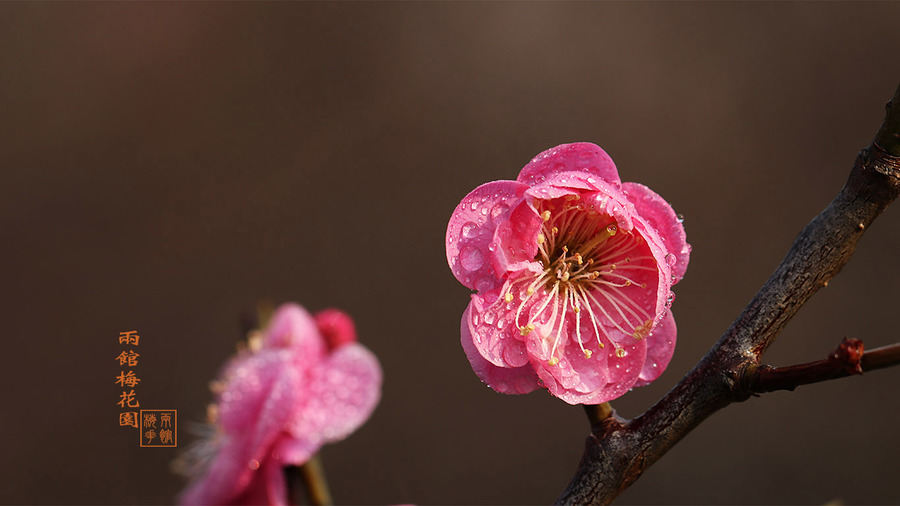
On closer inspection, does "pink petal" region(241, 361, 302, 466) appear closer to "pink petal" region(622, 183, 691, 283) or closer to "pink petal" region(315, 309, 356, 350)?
"pink petal" region(315, 309, 356, 350)

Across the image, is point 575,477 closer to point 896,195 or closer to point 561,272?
point 561,272

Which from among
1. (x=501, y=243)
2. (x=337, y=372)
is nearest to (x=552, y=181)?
(x=501, y=243)

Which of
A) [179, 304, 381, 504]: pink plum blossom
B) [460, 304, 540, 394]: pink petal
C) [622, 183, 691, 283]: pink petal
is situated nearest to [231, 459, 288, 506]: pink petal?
[179, 304, 381, 504]: pink plum blossom

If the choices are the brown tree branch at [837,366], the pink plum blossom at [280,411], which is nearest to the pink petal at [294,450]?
the pink plum blossom at [280,411]

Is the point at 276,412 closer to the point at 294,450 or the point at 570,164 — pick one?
the point at 294,450

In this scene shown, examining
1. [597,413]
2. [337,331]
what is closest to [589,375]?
[597,413]

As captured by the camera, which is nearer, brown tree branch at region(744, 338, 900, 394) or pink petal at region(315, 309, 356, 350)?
brown tree branch at region(744, 338, 900, 394)
